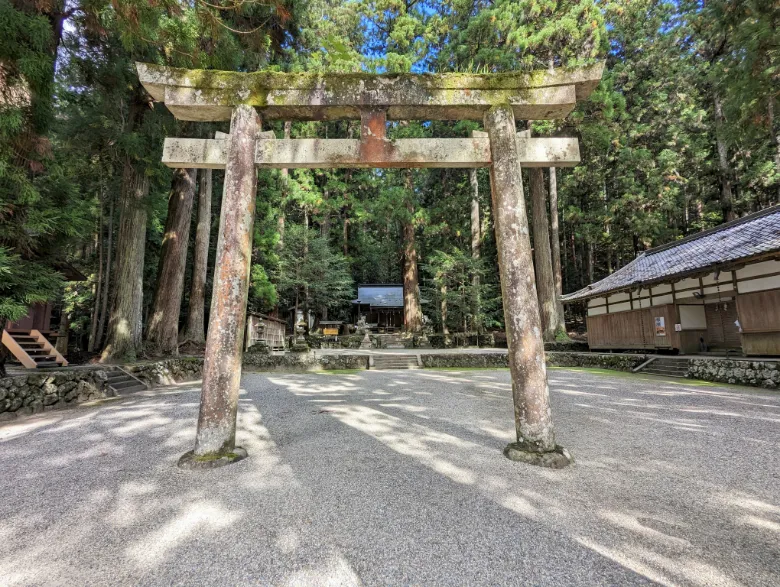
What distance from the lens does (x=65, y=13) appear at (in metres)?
6.34

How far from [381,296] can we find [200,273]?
45.5 ft

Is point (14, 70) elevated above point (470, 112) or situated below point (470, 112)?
above

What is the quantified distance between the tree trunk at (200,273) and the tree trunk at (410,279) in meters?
10.3

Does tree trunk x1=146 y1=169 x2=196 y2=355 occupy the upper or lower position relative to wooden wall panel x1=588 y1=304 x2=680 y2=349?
upper

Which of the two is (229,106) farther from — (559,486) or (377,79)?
(559,486)

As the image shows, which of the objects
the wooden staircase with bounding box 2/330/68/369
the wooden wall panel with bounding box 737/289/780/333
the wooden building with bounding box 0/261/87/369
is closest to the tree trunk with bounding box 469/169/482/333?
the wooden wall panel with bounding box 737/289/780/333

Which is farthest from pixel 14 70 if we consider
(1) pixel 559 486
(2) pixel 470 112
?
(1) pixel 559 486

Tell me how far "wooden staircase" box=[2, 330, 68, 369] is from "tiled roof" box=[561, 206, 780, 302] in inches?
636

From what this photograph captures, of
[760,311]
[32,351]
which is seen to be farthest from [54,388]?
[760,311]

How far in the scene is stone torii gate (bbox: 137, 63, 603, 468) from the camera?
314cm

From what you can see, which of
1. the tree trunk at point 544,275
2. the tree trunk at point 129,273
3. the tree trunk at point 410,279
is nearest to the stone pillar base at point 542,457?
the tree trunk at point 129,273

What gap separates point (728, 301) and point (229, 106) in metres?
13.4

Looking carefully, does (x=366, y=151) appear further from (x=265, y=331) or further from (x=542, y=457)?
(x=265, y=331)

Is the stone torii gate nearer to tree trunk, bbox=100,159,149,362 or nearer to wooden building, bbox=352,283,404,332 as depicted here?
tree trunk, bbox=100,159,149,362
